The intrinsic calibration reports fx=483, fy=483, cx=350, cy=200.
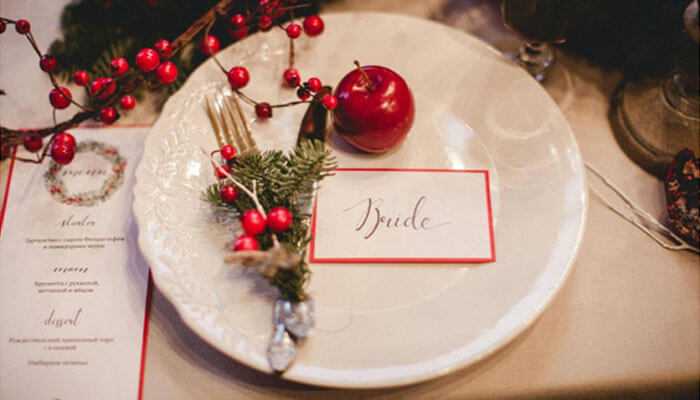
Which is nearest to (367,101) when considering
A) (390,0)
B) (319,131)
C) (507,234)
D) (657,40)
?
(319,131)

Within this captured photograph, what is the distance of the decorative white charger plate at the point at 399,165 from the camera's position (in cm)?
53

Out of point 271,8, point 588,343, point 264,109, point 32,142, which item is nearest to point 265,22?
point 271,8

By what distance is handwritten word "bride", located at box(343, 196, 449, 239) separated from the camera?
599 millimetres

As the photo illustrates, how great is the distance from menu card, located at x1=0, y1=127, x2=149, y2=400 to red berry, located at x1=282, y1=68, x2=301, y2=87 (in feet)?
0.82

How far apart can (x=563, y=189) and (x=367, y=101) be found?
0.27 m

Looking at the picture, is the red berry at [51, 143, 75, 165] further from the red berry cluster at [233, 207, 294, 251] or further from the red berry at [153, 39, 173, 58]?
the red berry cluster at [233, 207, 294, 251]

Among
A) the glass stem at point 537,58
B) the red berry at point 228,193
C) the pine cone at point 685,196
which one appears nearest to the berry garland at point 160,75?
the red berry at point 228,193

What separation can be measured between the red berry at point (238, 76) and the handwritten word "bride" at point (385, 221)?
23 cm

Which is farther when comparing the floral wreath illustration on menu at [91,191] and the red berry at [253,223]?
the floral wreath illustration on menu at [91,191]

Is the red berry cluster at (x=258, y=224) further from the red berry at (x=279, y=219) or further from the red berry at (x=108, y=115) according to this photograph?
the red berry at (x=108, y=115)

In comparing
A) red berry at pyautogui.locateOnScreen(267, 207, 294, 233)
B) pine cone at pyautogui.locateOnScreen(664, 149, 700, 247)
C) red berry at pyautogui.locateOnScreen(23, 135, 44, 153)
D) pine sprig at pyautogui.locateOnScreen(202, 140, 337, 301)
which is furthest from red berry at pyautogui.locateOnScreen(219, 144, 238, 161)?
pine cone at pyautogui.locateOnScreen(664, 149, 700, 247)

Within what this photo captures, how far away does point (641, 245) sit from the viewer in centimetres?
65

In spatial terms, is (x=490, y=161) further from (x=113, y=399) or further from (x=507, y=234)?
(x=113, y=399)

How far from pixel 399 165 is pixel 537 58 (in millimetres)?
313
